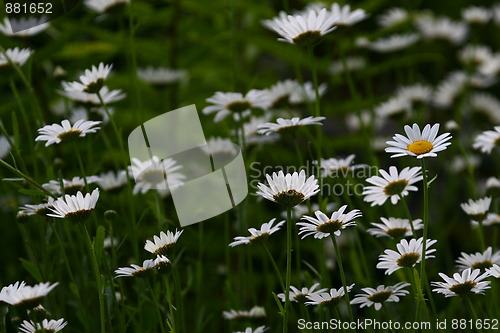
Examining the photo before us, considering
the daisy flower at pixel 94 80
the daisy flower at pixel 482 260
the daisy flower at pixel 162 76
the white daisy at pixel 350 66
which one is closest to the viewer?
the daisy flower at pixel 482 260

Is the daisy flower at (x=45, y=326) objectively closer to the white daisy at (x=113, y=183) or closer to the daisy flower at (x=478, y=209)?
the white daisy at (x=113, y=183)

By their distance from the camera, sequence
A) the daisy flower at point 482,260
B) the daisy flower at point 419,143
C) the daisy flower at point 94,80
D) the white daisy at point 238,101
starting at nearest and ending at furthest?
1. the daisy flower at point 419,143
2. the daisy flower at point 482,260
3. the daisy flower at point 94,80
4. the white daisy at point 238,101

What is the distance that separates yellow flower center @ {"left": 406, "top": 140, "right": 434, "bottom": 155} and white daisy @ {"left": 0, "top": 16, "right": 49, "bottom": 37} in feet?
2.65

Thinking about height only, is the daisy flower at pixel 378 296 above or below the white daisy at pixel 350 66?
below

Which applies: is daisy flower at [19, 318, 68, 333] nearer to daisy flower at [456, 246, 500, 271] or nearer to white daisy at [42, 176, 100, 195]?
white daisy at [42, 176, 100, 195]

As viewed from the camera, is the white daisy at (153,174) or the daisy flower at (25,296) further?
the white daisy at (153,174)

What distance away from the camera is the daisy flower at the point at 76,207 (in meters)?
0.91

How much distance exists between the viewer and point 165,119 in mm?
1594

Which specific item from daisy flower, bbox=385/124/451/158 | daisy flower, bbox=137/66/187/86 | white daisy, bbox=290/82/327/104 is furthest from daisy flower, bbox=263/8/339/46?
daisy flower, bbox=137/66/187/86

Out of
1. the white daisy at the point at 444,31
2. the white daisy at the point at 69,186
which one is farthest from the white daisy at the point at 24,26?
the white daisy at the point at 444,31

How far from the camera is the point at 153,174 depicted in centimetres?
123

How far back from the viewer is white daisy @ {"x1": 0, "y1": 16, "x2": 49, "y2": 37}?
134cm

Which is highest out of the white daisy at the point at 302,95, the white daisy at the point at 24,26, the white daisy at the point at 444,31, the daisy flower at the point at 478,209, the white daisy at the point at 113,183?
the white daisy at the point at 24,26

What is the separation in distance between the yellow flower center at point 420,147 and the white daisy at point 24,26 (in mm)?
808
